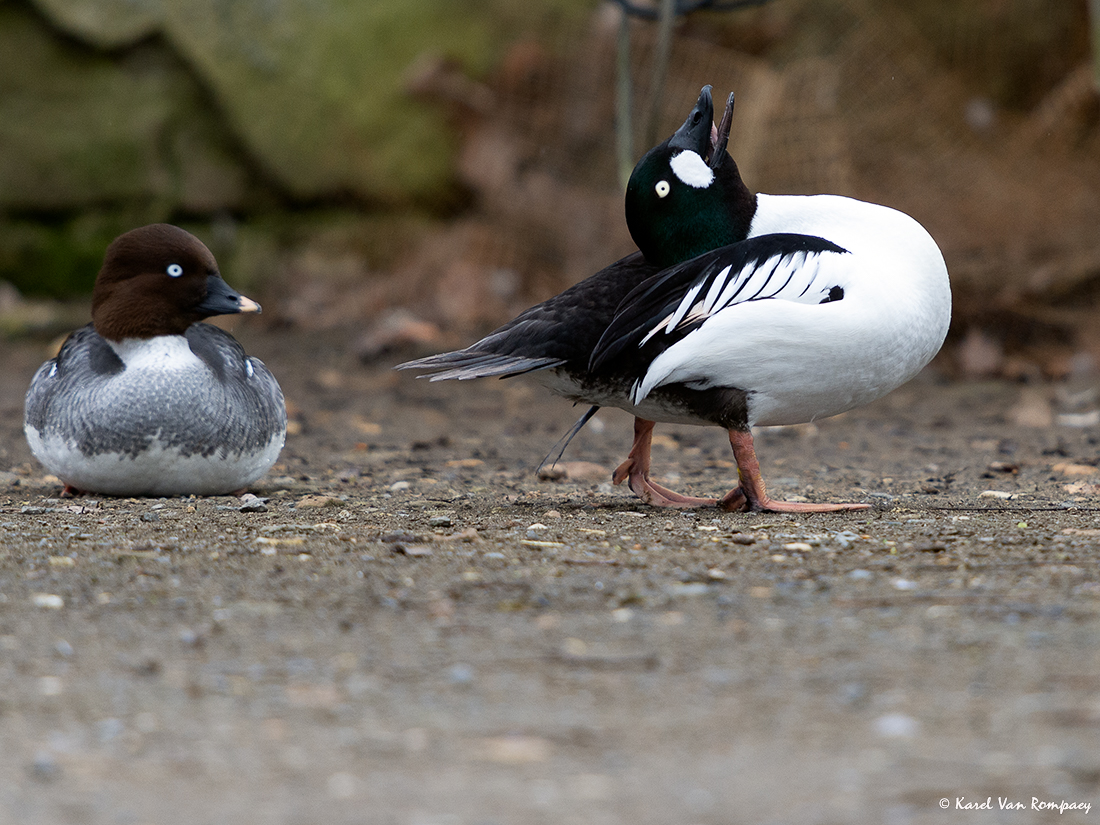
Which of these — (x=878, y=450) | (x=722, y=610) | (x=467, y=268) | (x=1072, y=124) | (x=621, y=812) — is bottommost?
(x=621, y=812)

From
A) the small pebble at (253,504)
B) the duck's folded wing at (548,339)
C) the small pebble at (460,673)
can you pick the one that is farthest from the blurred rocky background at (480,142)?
the small pebble at (460,673)

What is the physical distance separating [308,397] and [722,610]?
4.96 meters

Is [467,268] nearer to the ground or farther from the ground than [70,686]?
farther from the ground

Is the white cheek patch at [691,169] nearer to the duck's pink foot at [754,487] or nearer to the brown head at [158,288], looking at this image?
the duck's pink foot at [754,487]

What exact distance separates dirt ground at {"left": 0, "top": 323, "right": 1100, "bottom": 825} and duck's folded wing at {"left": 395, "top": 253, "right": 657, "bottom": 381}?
0.48m

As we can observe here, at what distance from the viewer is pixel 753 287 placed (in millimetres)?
3850

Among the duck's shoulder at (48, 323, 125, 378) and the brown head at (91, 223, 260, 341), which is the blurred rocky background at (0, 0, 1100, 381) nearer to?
the duck's shoulder at (48, 323, 125, 378)

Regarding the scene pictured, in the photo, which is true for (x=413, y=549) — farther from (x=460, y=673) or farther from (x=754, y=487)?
(x=754, y=487)

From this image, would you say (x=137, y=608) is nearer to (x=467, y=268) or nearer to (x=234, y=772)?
(x=234, y=772)

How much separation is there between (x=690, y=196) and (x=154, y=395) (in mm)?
1911

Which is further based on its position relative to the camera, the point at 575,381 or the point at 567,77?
the point at 567,77

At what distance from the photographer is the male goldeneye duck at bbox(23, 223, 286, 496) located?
433 centimetres

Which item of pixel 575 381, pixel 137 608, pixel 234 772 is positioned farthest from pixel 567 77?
pixel 234 772

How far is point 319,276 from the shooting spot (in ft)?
30.2
